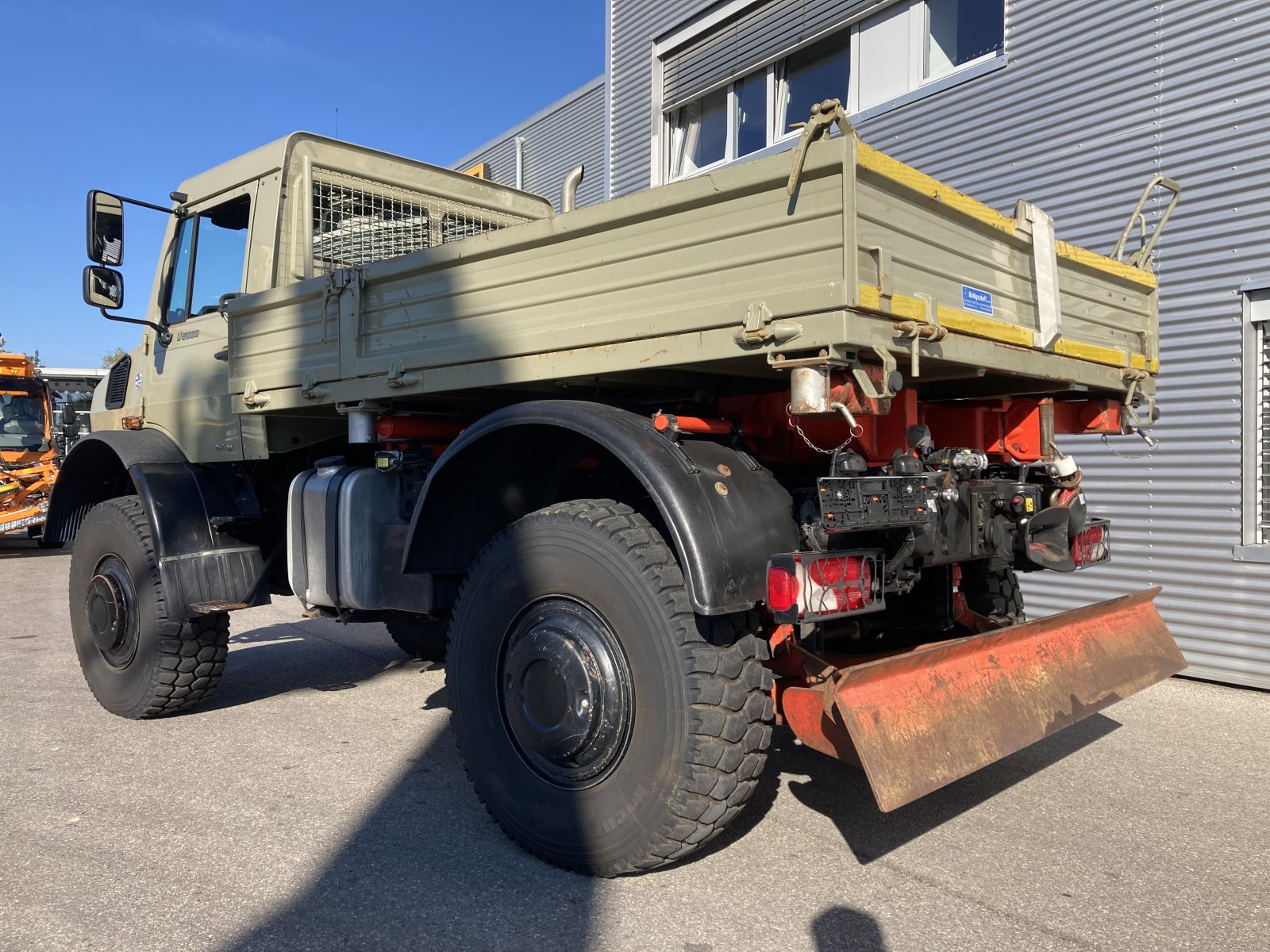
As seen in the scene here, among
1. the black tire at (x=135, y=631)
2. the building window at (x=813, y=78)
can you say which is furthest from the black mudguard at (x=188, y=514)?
the building window at (x=813, y=78)

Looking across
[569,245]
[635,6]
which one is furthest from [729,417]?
[635,6]

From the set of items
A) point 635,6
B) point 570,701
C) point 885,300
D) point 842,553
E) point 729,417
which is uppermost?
point 635,6

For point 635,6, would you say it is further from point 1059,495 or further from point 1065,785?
point 1065,785

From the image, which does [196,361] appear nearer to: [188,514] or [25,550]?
[188,514]

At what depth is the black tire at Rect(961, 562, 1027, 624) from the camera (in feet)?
15.4

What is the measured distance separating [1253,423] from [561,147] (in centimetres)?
1049

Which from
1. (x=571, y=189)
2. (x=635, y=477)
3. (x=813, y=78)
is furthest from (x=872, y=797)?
(x=813, y=78)

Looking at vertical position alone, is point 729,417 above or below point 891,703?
above

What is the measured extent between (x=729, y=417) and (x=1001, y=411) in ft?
4.82

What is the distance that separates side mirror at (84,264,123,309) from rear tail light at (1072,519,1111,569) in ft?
17.1

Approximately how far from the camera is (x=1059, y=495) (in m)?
4.16

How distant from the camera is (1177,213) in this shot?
6492 mm

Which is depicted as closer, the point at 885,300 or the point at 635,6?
the point at 885,300

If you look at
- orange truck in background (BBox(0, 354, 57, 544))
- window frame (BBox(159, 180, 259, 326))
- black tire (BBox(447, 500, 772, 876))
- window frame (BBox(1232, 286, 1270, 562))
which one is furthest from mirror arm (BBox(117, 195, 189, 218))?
orange truck in background (BBox(0, 354, 57, 544))
